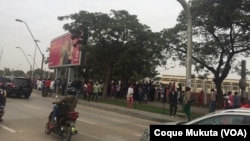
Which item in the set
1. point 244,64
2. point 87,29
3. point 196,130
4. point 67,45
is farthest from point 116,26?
point 196,130

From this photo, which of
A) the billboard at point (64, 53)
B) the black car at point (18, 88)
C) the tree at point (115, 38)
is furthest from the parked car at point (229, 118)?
the billboard at point (64, 53)

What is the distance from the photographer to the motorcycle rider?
11.9 meters

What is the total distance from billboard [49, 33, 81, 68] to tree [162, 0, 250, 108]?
15.3 m

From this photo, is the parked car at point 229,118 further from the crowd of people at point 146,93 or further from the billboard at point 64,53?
the billboard at point 64,53

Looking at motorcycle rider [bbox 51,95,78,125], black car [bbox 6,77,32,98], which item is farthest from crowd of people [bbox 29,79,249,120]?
motorcycle rider [bbox 51,95,78,125]

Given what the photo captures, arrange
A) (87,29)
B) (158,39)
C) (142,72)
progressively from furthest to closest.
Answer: (142,72) < (87,29) < (158,39)

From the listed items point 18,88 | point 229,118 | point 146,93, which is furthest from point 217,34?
point 229,118

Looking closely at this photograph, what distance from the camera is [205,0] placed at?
25484mm

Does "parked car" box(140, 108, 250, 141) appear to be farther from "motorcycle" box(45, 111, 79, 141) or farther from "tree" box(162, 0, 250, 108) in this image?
"tree" box(162, 0, 250, 108)

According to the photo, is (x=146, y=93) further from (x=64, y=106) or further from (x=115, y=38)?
(x=64, y=106)

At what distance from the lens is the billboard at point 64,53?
48156 millimetres

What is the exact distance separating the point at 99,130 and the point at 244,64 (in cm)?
1068

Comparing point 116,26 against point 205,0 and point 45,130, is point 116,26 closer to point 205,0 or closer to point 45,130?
point 205,0

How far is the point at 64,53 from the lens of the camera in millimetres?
54031
